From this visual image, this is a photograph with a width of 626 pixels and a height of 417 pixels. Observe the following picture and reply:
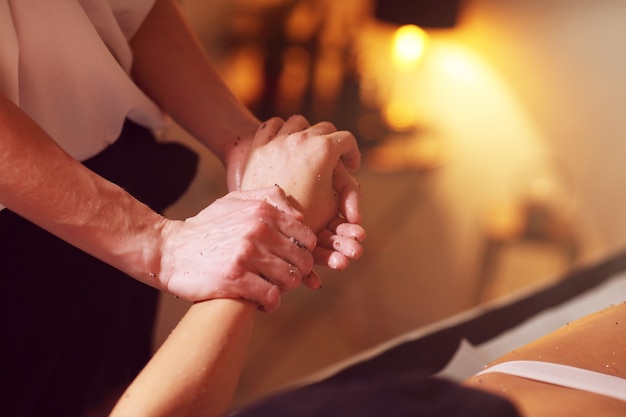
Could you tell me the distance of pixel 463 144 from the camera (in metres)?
2.25

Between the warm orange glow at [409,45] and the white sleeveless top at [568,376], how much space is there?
1.65 m

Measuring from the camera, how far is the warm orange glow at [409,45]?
2074 millimetres

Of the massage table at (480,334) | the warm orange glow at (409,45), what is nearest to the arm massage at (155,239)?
the massage table at (480,334)

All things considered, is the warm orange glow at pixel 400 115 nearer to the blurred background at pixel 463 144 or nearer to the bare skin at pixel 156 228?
the blurred background at pixel 463 144

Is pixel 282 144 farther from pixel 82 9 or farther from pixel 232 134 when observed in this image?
pixel 82 9

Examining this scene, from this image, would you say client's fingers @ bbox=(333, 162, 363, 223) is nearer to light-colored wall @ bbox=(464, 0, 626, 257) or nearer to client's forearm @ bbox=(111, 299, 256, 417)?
client's forearm @ bbox=(111, 299, 256, 417)

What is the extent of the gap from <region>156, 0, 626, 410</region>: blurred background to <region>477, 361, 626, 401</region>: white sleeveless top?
1.40 meters

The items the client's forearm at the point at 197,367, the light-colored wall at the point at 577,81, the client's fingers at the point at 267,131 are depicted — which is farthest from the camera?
the light-colored wall at the point at 577,81

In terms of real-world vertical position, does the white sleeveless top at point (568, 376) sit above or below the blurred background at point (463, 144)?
above

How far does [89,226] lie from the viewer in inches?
21.0

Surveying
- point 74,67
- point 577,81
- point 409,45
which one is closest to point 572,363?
point 74,67

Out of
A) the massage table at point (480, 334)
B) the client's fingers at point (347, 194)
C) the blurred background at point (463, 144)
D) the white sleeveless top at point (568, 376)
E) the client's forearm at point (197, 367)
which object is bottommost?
the blurred background at point (463, 144)

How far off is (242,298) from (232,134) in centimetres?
26

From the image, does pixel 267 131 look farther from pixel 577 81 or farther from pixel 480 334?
pixel 577 81
